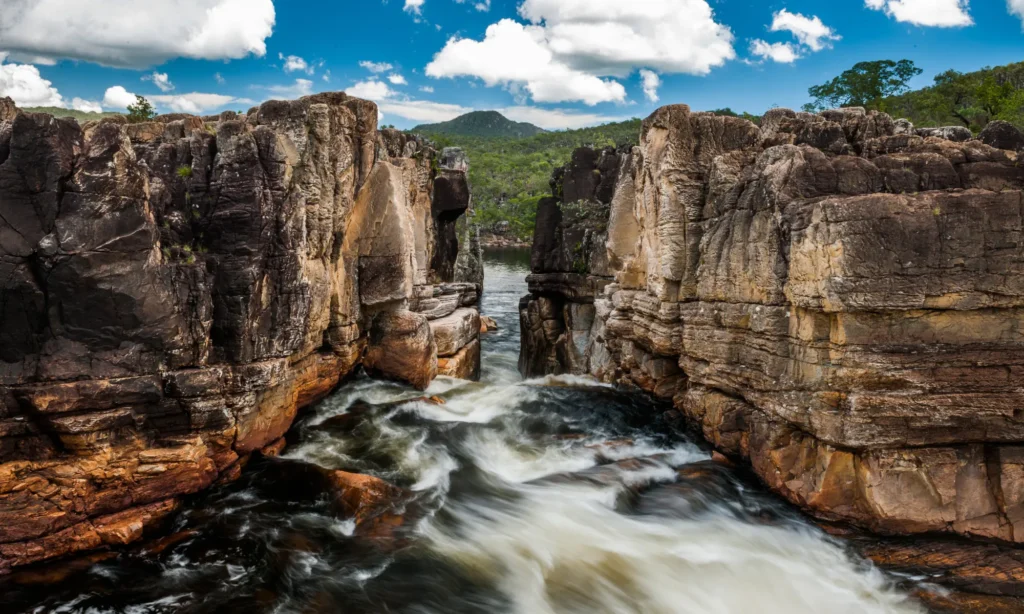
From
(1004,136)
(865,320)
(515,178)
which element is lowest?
(865,320)

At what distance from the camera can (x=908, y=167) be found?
9219mm

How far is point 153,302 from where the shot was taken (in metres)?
8.41

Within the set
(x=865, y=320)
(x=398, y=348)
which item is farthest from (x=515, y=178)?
(x=865, y=320)

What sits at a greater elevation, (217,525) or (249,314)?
(249,314)

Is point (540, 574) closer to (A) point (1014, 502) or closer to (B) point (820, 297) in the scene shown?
(B) point (820, 297)

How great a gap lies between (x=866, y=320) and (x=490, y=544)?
6.45 m

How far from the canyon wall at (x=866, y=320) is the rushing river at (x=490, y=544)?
3.79 feet

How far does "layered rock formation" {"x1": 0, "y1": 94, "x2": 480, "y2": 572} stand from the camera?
766 centimetres

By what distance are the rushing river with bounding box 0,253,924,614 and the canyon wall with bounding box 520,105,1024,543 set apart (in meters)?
1.16

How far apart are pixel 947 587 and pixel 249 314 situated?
36.2 feet

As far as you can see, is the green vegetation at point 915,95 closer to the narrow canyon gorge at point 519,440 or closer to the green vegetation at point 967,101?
the green vegetation at point 967,101

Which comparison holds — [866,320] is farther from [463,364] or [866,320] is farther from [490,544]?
[463,364]

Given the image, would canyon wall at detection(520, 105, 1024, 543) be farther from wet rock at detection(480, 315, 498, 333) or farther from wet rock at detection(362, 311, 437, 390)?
wet rock at detection(480, 315, 498, 333)

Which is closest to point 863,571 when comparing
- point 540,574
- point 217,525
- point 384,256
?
point 540,574
